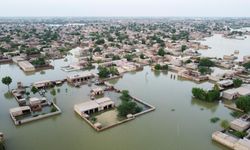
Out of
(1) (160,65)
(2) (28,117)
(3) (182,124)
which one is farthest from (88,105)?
(1) (160,65)

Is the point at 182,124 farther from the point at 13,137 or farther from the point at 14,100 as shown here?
the point at 14,100

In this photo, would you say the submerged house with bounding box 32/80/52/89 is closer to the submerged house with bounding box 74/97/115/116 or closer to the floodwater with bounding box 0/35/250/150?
the floodwater with bounding box 0/35/250/150

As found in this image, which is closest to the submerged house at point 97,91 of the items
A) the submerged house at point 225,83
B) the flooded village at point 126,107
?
the flooded village at point 126,107

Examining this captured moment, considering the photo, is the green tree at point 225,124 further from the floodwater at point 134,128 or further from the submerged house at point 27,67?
the submerged house at point 27,67

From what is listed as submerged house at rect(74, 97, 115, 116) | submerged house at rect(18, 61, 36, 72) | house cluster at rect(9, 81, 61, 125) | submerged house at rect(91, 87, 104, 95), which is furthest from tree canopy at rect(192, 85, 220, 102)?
submerged house at rect(18, 61, 36, 72)

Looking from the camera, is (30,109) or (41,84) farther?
(41,84)

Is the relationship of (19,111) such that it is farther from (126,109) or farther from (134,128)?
(134,128)

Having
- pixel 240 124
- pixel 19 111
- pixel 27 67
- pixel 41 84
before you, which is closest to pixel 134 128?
pixel 240 124

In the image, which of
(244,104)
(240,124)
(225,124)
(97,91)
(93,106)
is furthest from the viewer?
(97,91)
